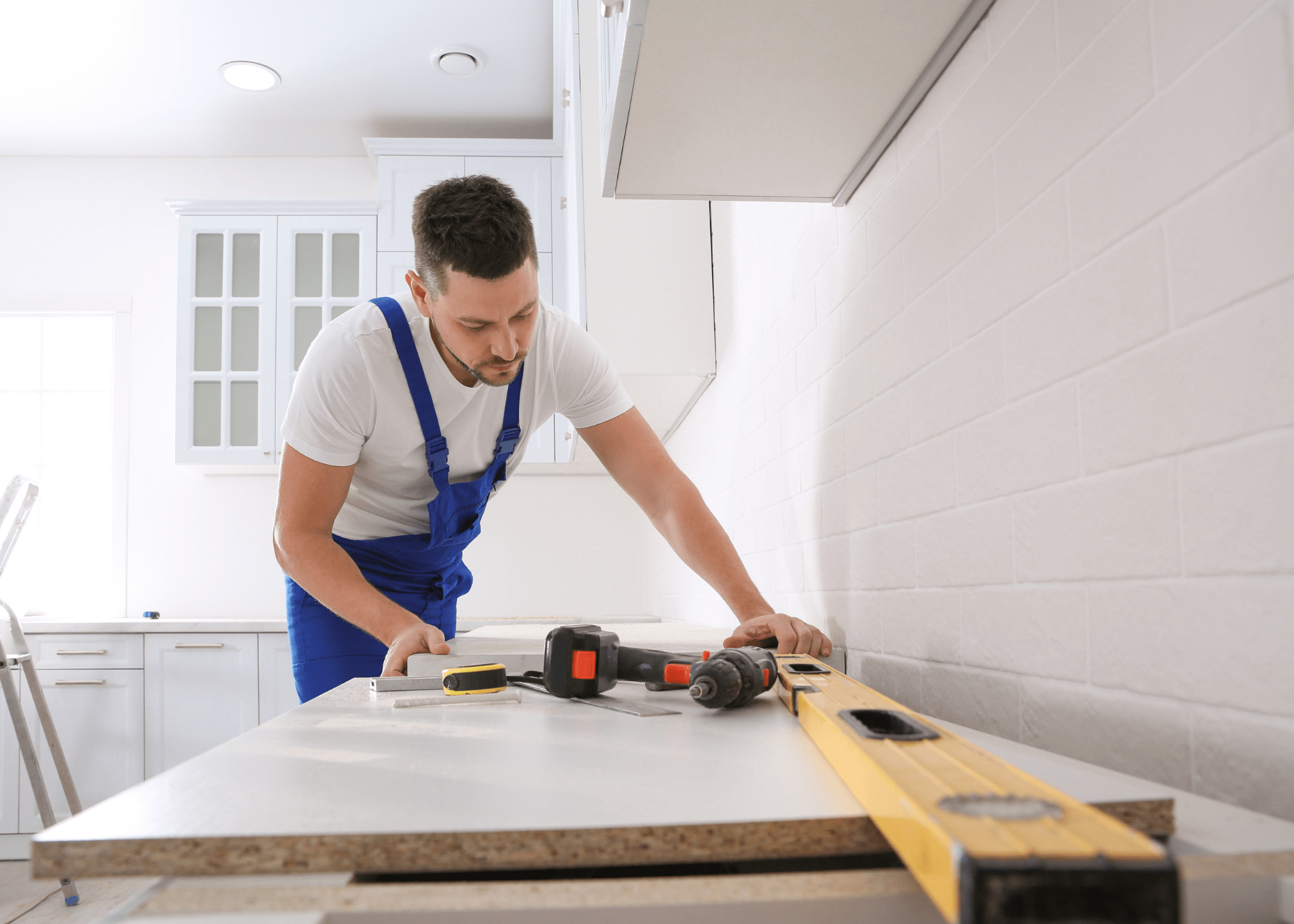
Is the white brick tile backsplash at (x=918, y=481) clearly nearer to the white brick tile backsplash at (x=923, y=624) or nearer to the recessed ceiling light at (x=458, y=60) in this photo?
the white brick tile backsplash at (x=923, y=624)

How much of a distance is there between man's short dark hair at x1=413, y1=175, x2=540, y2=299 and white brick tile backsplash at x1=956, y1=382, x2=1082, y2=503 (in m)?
0.73

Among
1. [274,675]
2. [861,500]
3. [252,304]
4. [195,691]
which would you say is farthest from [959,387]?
[252,304]

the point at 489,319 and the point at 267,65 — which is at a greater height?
the point at 267,65

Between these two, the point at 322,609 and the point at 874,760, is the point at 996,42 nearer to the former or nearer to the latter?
the point at 874,760

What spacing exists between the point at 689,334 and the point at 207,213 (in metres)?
2.48

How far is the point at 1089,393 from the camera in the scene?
0.75 m

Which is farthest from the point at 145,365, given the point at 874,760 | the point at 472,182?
the point at 874,760

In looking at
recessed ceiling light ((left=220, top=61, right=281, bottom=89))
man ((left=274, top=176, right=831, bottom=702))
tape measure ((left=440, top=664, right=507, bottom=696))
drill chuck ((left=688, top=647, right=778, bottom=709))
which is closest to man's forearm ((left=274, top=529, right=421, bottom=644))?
man ((left=274, top=176, right=831, bottom=702))

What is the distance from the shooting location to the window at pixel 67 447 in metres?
3.94

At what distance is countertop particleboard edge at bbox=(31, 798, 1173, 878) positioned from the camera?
1.36 ft

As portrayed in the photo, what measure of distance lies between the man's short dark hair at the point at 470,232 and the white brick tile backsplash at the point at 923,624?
751 millimetres

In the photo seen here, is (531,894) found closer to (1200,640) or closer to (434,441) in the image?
(1200,640)

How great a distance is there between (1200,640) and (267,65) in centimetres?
383

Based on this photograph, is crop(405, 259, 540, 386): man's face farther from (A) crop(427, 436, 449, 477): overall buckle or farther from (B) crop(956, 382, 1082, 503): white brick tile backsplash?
(B) crop(956, 382, 1082, 503): white brick tile backsplash
